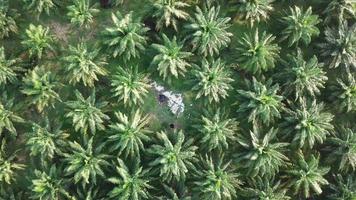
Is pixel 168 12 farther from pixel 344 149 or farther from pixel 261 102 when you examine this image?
pixel 344 149

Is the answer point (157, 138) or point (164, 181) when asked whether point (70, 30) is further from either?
point (164, 181)

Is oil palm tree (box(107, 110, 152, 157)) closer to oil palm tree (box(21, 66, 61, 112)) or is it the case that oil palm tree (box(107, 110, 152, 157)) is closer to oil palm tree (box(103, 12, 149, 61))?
oil palm tree (box(103, 12, 149, 61))

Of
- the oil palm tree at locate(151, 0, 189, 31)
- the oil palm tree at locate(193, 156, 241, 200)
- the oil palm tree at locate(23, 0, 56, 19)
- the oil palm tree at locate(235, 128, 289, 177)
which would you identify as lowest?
the oil palm tree at locate(193, 156, 241, 200)

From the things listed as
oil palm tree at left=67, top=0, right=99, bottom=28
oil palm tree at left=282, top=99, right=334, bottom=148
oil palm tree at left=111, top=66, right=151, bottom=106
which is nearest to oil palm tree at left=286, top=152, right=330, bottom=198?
oil palm tree at left=282, top=99, right=334, bottom=148

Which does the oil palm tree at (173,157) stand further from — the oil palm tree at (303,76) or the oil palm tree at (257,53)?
the oil palm tree at (303,76)

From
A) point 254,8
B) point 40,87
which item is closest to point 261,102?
point 254,8

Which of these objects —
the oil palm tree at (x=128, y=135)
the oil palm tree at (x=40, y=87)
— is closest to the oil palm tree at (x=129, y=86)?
the oil palm tree at (x=128, y=135)
